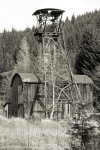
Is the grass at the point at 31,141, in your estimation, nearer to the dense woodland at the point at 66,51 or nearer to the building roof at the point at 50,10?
the dense woodland at the point at 66,51

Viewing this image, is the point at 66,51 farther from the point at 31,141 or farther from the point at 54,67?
the point at 31,141

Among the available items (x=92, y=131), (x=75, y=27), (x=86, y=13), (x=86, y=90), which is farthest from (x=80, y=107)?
(x=86, y=13)

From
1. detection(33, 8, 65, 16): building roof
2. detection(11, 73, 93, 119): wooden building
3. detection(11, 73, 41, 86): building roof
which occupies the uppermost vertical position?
detection(33, 8, 65, 16): building roof

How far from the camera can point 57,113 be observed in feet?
115

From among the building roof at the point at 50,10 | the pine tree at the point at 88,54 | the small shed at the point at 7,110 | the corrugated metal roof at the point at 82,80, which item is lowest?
the small shed at the point at 7,110

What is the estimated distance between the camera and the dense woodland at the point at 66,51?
47681 millimetres

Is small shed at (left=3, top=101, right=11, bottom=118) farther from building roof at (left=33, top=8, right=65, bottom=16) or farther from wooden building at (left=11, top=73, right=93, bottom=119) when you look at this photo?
building roof at (left=33, top=8, right=65, bottom=16)

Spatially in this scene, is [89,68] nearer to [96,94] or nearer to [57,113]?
[96,94]

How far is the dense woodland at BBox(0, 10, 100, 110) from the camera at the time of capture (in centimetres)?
4768

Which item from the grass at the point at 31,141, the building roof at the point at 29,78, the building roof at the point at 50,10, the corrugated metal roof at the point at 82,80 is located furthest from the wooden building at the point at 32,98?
the grass at the point at 31,141

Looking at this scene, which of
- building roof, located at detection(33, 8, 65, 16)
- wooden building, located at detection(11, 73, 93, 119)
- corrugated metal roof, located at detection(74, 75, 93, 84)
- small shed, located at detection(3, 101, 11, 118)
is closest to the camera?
building roof, located at detection(33, 8, 65, 16)

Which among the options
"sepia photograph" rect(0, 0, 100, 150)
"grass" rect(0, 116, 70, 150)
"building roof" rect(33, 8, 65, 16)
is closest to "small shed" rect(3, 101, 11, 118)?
"sepia photograph" rect(0, 0, 100, 150)

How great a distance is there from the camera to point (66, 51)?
1555 inches

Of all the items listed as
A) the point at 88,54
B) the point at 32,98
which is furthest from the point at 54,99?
the point at 88,54
